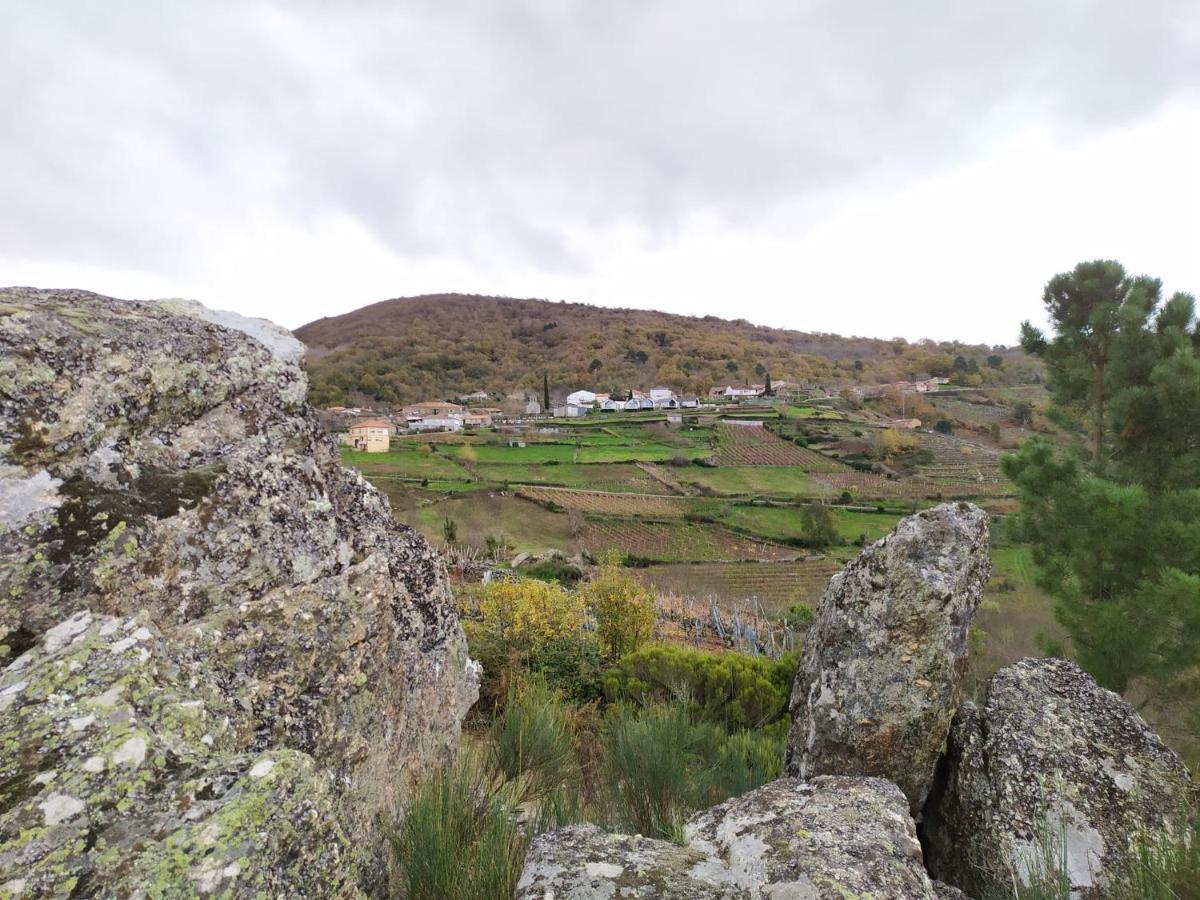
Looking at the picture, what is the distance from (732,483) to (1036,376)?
3415 inches

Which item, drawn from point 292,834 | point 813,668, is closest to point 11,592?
point 292,834

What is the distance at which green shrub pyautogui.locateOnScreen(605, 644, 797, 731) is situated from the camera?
316 inches

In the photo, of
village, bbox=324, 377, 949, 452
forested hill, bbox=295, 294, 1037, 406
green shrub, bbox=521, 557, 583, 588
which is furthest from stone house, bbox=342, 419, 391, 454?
green shrub, bbox=521, 557, 583, 588

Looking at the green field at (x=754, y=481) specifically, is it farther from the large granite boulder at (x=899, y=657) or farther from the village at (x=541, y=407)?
the large granite boulder at (x=899, y=657)

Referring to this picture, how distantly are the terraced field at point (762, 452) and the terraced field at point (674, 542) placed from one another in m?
21.0

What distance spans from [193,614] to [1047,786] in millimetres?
4932

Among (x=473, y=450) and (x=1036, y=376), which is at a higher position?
(x=1036, y=376)

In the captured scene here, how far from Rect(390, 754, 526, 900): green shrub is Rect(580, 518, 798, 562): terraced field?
40682 mm

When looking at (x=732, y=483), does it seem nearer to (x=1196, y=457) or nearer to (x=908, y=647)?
(x=1196, y=457)

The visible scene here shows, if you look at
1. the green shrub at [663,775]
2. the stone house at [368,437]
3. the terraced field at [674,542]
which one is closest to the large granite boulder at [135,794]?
the green shrub at [663,775]

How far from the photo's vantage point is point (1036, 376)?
113188 mm

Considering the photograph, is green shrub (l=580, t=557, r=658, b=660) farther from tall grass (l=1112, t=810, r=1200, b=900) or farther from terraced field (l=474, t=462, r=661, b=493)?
terraced field (l=474, t=462, r=661, b=493)

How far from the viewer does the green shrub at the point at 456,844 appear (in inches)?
95.8

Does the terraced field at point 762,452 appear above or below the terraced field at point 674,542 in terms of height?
above
